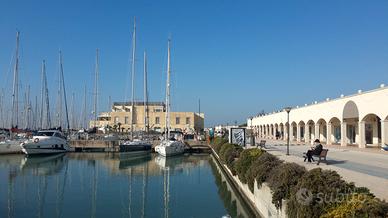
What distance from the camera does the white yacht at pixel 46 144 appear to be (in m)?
46.2

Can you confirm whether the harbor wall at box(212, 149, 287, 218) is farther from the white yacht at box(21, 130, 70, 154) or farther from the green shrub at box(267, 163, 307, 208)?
the white yacht at box(21, 130, 70, 154)

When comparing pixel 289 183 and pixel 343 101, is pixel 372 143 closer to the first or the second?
pixel 343 101

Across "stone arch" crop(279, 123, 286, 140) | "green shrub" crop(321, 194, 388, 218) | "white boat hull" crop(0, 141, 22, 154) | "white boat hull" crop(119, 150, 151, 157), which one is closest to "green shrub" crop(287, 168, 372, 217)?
"green shrub" crop(321, 194, 388, 218)

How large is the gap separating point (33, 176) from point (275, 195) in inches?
1009

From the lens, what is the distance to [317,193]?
26.8 feet

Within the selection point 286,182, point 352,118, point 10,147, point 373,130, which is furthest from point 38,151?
point 286,182

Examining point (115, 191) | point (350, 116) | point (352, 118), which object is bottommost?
point (115, 191)

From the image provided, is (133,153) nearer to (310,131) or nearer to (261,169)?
(310,131)

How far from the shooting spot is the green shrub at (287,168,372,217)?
7703 mm

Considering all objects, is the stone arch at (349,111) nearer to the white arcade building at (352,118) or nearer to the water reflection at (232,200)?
the white arcade building at (352,118)

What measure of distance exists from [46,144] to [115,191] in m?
27.7

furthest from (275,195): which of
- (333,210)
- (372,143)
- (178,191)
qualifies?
(372,143)

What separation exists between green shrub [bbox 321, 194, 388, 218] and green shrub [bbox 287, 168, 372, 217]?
586 mm

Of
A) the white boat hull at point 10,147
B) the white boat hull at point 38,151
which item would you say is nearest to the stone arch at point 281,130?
the white boat hull at point 38,151
